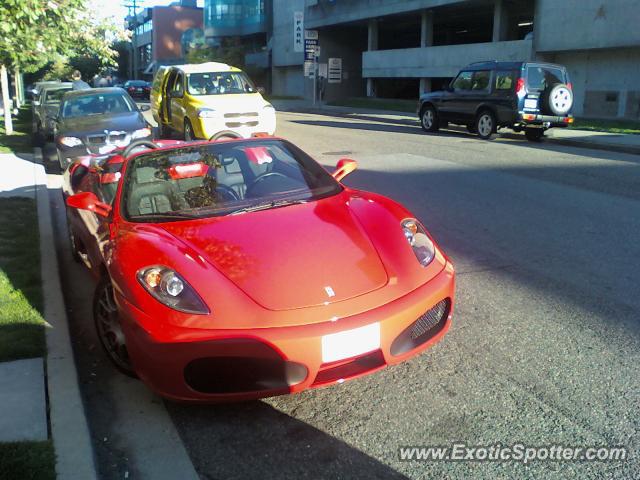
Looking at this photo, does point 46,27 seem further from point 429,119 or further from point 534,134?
point 429,119

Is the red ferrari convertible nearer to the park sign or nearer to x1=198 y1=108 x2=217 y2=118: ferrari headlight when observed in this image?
x1=198 y1=108 x2=217 y2=118: ferrari headlight

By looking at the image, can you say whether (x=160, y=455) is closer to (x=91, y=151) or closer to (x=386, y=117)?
(x=91, y=151)

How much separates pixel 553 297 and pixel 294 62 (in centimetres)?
4647

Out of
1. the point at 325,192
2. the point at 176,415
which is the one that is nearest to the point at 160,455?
the point at 176,415

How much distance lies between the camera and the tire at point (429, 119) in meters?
19.1

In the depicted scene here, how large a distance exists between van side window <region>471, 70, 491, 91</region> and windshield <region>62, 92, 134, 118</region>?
961 cm

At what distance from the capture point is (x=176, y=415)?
337 cm

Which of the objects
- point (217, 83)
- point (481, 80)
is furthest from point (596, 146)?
point (217, 83)

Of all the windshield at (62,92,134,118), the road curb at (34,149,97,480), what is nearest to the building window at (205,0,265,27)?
the windshield at (62,92,134,118)

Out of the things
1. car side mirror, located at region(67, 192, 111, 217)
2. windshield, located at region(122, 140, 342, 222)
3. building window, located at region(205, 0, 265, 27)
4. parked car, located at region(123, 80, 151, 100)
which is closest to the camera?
windshield, located at region(122, 140, 342, 222)

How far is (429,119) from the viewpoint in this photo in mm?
19438

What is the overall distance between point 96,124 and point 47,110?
5.39 metres

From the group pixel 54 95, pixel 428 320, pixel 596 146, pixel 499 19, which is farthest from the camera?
pixel 499 19

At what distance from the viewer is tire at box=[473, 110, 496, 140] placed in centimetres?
1675
